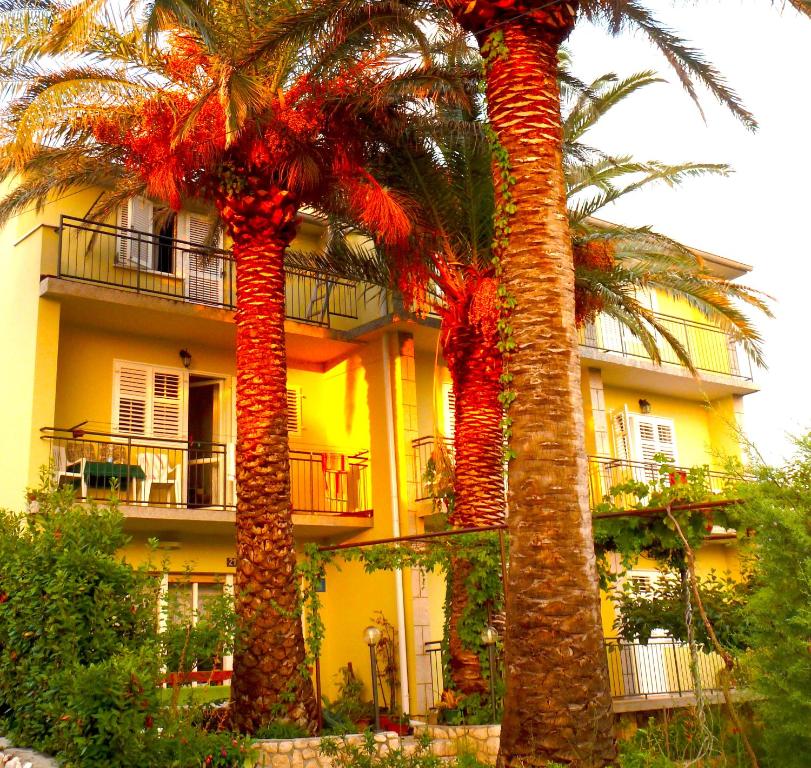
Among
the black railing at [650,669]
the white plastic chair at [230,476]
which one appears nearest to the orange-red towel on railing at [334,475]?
the white plastic chair at [230,476]

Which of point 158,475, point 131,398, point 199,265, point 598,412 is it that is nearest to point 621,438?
point 598,412

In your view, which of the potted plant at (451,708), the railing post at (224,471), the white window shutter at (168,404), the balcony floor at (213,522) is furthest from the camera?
the white window shutter at (168,404)

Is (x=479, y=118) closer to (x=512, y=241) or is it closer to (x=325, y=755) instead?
(x=512, y=241)

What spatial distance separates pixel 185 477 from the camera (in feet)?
53.0

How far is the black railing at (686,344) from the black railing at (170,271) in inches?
242

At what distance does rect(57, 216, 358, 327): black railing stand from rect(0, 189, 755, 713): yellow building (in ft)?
0.13

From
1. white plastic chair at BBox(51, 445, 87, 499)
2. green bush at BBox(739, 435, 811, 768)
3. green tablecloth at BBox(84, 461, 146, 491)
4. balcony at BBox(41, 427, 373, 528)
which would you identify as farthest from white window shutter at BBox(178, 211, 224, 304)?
green bush at BBox(739, 435, 811, 768)

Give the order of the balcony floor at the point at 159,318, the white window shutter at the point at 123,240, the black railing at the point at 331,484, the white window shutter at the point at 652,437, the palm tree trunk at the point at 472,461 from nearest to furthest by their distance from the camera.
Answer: the palm tree trunk at the point at 472,461 < the balcony floor at the point at 159,318 < the white window shutter at the point at 123,240 < the black railing at the point at 331,484 < the white window shutter at the point at 652,437

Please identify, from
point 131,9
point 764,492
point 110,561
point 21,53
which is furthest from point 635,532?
point 21,53

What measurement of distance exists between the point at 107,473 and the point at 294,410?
4.71 meters

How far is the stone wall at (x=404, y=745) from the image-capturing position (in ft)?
33.5

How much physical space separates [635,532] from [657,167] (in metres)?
6.86

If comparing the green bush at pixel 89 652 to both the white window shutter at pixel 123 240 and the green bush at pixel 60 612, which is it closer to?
the green bush at pixel 60 612

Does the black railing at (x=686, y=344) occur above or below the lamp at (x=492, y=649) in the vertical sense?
above
